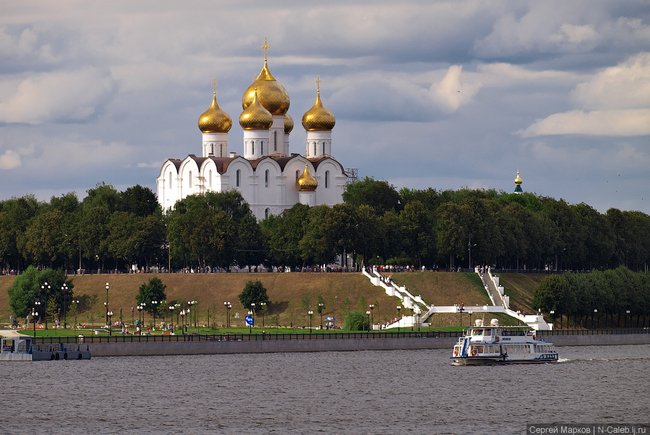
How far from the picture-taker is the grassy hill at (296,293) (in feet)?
329

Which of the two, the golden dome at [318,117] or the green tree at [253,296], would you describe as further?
the golden dome at [318,117]

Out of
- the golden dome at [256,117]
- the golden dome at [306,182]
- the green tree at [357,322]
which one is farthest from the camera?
the golden dome at [306,182]

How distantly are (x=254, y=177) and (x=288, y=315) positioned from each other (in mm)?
28652

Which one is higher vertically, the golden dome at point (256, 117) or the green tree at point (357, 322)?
the golden dome at point (256, 117)

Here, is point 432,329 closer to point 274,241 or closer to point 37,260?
point 274,241

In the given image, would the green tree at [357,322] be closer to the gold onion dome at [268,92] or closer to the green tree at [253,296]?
the green tree at [253,296]

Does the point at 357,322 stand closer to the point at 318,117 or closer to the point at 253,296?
the point at 253,296

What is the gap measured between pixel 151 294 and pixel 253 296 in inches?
349

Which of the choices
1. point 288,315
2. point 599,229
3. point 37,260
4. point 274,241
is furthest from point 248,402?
point 599,229

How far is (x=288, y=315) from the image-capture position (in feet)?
329

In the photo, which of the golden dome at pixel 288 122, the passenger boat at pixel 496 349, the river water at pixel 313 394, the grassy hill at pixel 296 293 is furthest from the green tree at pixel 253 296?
the golden dome at pixel 288 122

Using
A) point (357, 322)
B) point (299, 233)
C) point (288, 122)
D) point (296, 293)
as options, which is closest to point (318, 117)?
point (288, 122)

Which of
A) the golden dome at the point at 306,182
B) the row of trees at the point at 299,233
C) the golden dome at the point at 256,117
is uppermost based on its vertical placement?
the golden dome at the point at 256,117

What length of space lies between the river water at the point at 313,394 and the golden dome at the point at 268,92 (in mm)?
52591
